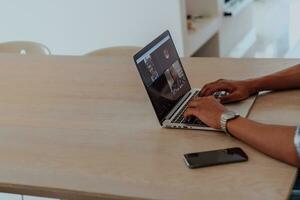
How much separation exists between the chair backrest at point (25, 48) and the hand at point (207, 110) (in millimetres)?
1347

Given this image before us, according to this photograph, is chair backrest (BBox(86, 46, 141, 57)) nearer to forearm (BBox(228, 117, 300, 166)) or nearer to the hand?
the hand

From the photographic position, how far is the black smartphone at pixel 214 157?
123cm

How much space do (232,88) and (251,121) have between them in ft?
1.02

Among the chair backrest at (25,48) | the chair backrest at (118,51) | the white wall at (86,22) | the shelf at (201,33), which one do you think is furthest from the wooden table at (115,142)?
the shelf at (201,33)

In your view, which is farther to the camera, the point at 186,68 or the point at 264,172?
the point at 186,68

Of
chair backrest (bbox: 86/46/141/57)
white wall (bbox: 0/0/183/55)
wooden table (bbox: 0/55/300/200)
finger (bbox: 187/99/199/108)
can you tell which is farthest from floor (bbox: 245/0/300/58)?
finger (bbox: 187/99/199/108)

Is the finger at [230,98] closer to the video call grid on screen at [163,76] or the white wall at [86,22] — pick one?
the video call grid on screen at [163,76]

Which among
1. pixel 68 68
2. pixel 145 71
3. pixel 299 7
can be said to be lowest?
pixel 299 7

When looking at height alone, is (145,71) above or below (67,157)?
above

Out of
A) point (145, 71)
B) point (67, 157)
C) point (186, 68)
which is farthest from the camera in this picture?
point (186, 68)

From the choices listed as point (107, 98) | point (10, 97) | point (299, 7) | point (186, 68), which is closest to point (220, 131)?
point (107, 98)

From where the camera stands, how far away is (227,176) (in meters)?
1.17

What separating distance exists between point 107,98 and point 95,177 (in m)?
0.56

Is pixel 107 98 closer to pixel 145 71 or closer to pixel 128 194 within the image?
pixel 145 71
